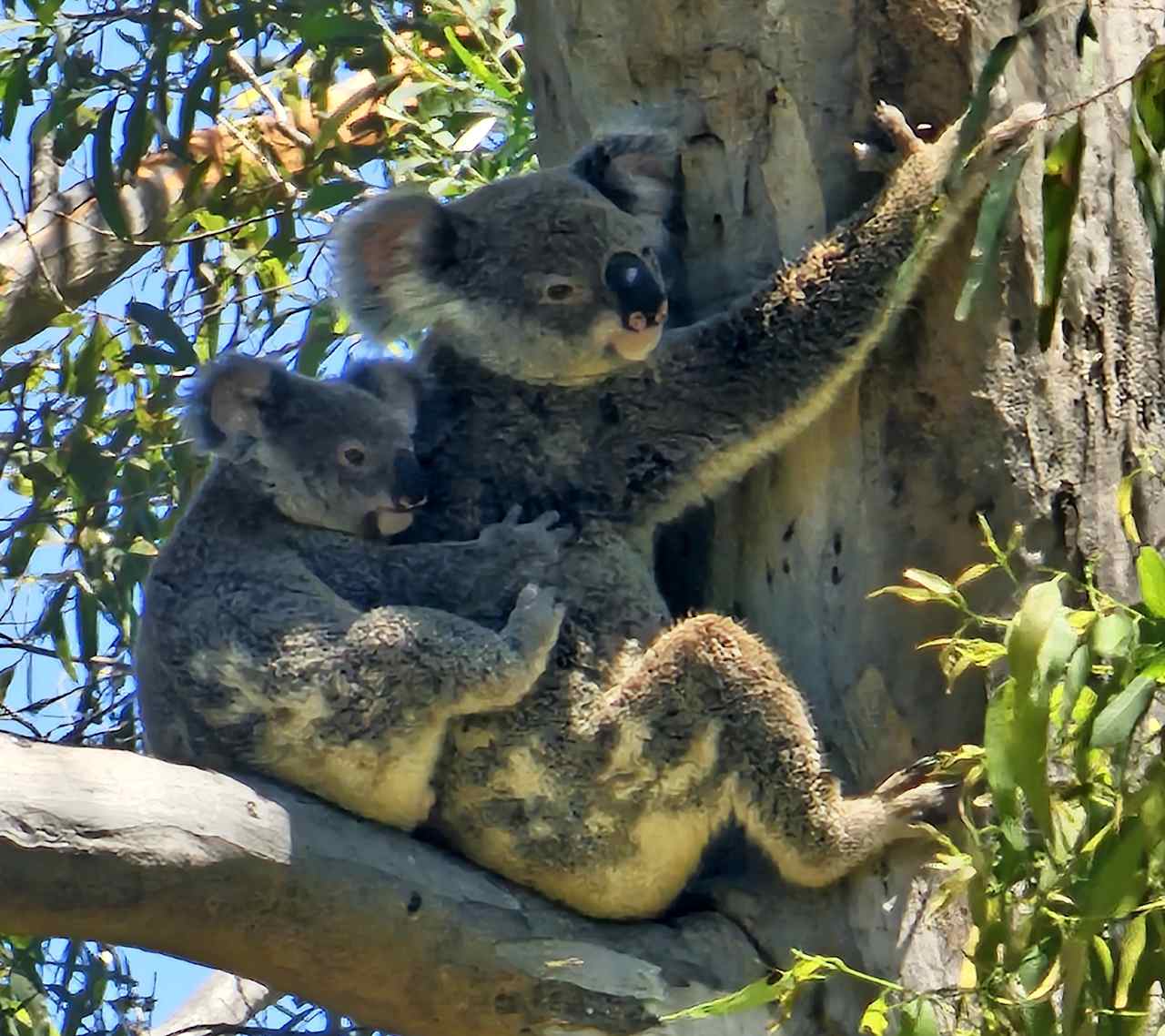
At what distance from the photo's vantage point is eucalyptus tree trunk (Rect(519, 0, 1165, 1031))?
240 centimetres

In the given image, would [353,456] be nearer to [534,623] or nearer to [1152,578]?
[534,623]

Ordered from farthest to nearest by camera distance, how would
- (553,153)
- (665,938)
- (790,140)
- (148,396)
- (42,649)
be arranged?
(148,396)
(42,649)
(553,153)
(790,140)
(665,938)

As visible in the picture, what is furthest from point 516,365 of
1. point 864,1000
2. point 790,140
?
point 864,1000

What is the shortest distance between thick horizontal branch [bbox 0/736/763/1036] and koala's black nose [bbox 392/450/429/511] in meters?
0.59

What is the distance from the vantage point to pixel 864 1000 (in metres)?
2.34

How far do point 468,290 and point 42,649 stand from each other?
6.86 feet

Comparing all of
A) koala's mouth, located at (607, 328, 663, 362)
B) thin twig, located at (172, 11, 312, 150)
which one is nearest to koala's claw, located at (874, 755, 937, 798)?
koala's mouth, located at (607, 328, 663, 362)

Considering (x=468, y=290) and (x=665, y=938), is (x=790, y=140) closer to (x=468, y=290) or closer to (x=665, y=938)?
(x=468, y=290)

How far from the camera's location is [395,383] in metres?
3.06

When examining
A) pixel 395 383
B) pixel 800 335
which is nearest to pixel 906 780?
A: pixel 800 335

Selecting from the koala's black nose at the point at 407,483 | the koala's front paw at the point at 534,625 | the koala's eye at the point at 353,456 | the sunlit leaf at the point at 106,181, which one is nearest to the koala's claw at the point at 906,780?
the koala's front paw at the point at 534,625

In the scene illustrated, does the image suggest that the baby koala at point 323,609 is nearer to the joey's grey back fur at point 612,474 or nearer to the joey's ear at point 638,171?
the joey's grey back fur at point 612,474

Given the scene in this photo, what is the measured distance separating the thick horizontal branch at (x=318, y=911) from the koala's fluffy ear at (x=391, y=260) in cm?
92

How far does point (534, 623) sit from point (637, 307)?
1.71 ft
